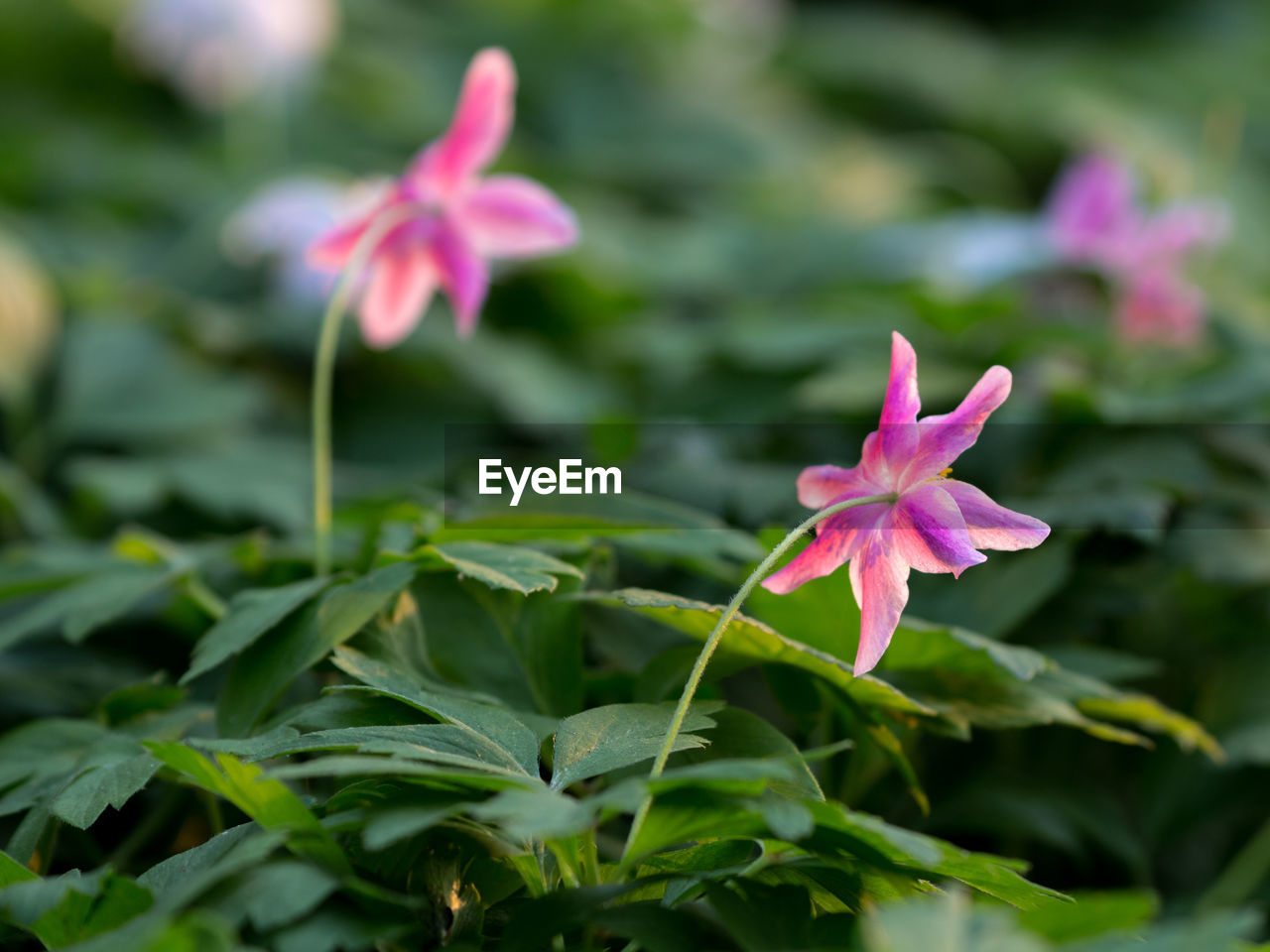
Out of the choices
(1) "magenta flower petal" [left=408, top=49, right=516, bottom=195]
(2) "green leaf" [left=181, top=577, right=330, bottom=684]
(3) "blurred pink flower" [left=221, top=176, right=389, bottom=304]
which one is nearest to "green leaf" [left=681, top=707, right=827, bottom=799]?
(2) "green leaf" [left=181, top=577, right=330, bottom=684]

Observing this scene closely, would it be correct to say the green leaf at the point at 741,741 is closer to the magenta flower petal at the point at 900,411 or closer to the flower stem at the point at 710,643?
the flower stem at the point at 710,643

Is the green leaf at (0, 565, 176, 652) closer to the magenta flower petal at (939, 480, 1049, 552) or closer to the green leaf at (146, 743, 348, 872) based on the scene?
the green leaf at (146, 743, 348, 872)

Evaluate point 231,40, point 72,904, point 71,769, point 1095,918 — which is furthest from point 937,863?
point 231,40

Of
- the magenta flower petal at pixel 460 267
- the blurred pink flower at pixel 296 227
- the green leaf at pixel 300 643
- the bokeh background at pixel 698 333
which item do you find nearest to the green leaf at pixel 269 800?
the green leaf at pixel 300 643

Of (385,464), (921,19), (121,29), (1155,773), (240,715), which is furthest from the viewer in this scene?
(921,19)

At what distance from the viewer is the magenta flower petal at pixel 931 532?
55 centimetres

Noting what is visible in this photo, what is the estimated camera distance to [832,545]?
59 cm

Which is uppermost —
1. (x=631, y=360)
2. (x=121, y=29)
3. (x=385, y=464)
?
(x=121, y=29)

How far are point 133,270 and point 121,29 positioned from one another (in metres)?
1.15

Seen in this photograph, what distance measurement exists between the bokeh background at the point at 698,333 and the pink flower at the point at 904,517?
0.75 feet

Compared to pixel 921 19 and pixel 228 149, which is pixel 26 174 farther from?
pixel 921 19

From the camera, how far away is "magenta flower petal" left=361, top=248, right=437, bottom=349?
980mm

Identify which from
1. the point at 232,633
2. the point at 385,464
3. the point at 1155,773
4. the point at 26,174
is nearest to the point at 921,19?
the point at 26,174

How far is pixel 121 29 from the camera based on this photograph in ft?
9.07
